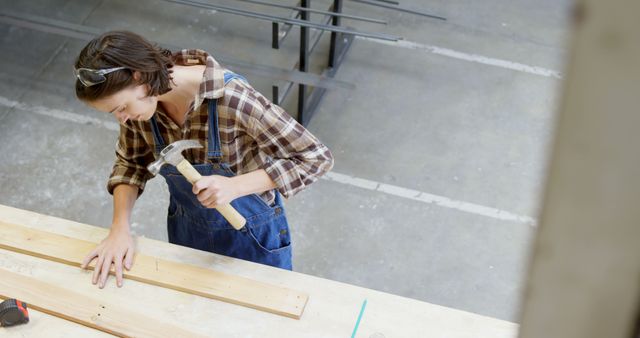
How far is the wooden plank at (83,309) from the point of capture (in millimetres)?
2219

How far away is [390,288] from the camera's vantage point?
4250 millimetres

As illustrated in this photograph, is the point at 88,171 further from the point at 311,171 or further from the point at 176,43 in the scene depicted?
the point at 311,171

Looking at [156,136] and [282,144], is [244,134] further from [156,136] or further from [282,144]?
[156,136]

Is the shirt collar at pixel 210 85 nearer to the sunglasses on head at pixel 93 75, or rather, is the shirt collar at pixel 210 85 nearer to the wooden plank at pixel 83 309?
the sunglasses on head at pixel 93 75

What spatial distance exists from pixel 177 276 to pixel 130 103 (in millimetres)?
544

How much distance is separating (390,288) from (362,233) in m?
0.40

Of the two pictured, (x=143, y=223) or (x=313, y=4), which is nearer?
(x=143, y=223)

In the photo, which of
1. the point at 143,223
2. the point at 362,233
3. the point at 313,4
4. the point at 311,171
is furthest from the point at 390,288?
the point at 313,4

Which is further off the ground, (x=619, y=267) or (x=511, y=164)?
(x=619, y=267)

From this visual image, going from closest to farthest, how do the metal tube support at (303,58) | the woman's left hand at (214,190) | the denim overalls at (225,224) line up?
the woman's left hand at (214,190)
the denim overalls at (225,224)
the metal tube support at (303,58)

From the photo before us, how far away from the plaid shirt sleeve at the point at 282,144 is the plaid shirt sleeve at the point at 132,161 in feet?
1.38

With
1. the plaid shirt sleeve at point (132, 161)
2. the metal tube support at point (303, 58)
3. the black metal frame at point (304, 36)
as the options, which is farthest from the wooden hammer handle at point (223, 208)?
the metal tube support at point (303, 58)

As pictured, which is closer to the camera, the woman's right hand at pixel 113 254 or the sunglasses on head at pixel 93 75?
the sunglasses on head at pixel 93 75

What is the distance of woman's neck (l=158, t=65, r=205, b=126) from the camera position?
236cm
